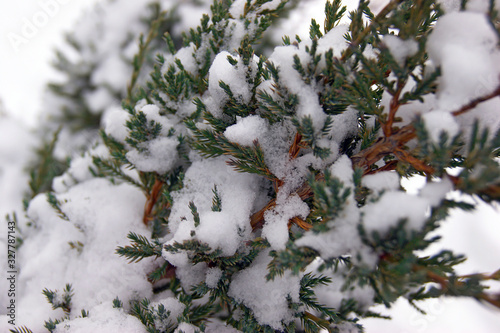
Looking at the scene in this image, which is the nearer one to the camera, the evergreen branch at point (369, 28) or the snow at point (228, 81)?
the evergreen branch at point (369, 28)

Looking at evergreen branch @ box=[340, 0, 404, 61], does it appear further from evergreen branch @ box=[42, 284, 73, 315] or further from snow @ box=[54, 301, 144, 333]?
evergreen branch @ box=[42, 284, 73, 315]

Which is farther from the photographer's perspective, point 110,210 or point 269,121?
point 110,210

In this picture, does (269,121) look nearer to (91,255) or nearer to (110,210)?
(110,210)

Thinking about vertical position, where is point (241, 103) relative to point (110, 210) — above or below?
above

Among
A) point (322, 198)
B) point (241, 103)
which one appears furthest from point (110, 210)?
point (322, 198)

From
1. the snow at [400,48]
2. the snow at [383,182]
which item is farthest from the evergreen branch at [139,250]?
the snow at [400,48]

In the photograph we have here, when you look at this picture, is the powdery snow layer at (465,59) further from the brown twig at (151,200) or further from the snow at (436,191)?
the brown twig at (151,200)

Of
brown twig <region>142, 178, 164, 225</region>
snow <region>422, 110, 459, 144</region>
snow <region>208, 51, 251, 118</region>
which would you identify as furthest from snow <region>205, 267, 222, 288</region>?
snow <region>422, 110, 459, 144</region>

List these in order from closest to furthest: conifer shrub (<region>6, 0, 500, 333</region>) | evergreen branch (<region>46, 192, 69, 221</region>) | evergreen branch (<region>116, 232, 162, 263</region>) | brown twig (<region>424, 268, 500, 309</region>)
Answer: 1. brown twig (<region>424, 268, 500, 309</region>)
2. conifer shrub (<region>6, 0, 500, 333</region>)
3. evergreen branch (<region>116, 232, 162, 263</region>)
4. evergreen branch (<region>46, 192, 69, 221</region>)
